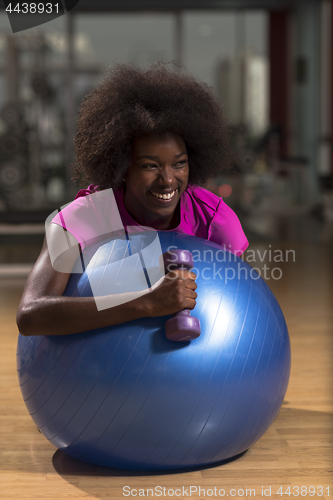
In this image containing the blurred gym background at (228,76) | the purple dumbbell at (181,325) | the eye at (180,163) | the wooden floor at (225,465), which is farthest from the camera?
the blurred gym background at (228,76)

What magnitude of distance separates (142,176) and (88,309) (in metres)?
0.40

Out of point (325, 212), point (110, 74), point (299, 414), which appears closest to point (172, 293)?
point (110, 74)

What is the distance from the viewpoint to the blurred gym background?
26.0ft

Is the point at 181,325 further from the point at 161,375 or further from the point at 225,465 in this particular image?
the point at 225,465

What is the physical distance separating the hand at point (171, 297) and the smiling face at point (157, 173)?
0.90 feet

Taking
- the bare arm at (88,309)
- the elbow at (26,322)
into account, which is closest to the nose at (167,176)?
the bare arm at (88,309)

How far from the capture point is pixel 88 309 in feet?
4.63

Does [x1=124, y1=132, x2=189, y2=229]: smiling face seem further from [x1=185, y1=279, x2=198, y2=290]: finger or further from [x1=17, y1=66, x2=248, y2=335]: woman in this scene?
[x1=185, y1=279, x2=198, y2=290]: finger

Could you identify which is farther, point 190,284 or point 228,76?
point 228,76

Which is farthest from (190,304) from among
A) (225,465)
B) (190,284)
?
(225,465)

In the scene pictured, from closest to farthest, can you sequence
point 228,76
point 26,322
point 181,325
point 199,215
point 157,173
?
point 181,325, point 26,322, point 157,173, point 199,215, point 228,76

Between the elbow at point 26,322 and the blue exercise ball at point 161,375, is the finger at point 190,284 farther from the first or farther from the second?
the elbow at point 26,322

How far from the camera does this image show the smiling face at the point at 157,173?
1571mm

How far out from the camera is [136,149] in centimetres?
159
